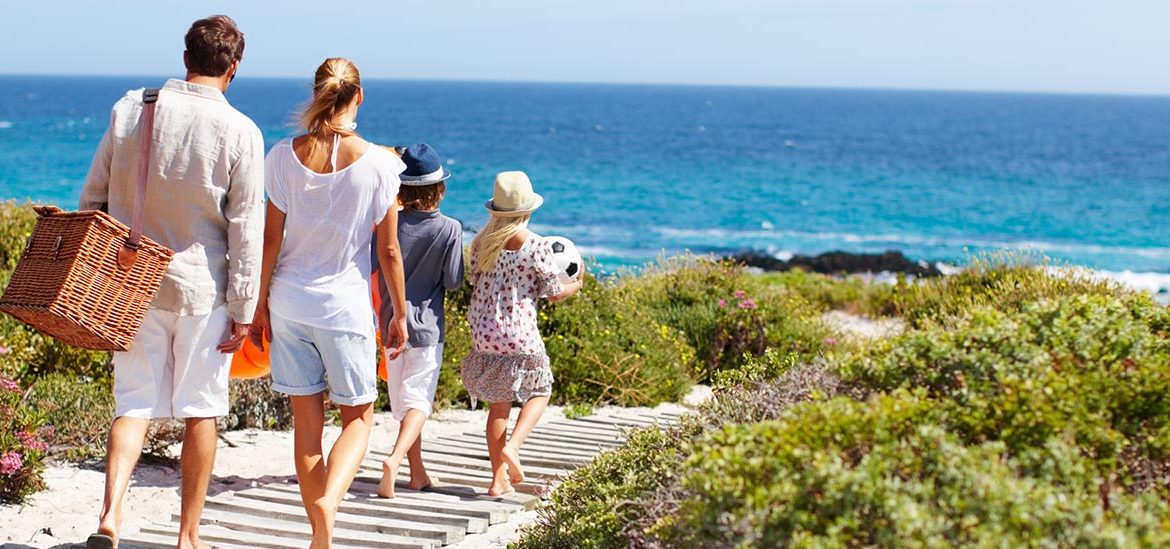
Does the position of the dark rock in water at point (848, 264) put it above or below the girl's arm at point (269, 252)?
below

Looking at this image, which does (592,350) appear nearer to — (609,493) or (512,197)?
(512,197)

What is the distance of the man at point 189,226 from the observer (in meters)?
4.44

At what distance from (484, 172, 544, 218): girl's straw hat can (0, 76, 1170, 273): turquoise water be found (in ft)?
32.5

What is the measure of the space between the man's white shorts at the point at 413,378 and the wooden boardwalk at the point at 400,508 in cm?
46

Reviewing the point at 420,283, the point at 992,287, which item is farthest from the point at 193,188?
the point at 992,287

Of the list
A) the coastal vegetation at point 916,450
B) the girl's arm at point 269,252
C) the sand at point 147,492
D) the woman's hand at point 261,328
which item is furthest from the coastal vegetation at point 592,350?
the girl's arm at point 269,252

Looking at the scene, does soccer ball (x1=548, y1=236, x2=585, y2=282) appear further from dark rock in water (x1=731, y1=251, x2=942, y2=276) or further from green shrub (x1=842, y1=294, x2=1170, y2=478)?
dark rock in water (x1=731, y1=251, x2=942, y2=276)

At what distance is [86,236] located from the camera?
4234mm

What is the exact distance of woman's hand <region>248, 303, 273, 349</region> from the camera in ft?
15.8

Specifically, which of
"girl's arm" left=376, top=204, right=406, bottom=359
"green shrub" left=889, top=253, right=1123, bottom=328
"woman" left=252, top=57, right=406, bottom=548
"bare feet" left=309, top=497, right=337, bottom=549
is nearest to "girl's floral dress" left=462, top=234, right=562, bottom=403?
"girl's arm" left=376, top=204, right=406, bottom=359

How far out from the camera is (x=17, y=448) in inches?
227

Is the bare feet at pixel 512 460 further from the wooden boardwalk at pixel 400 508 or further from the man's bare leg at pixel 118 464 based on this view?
the man's bare leg at pixel 118 464

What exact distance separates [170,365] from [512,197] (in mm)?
1833

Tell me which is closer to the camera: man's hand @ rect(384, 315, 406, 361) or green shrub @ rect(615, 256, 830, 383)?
man's hand @ rect(384, 315, 406, 361)
